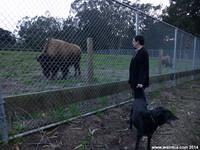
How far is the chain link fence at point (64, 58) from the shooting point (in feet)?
12.1

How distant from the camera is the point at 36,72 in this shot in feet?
13.6

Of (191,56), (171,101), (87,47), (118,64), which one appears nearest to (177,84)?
(191,56)

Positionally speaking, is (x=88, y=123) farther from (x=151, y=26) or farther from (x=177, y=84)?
(x=177, y=84)

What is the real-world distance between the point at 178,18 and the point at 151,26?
711 inches

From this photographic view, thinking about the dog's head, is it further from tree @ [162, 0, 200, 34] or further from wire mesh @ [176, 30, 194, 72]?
tree @ [162, 0, 200, 34]

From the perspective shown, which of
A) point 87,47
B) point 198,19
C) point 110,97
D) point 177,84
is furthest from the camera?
point 198,19

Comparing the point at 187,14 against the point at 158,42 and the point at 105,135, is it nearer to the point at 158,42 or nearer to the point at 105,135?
the point at 158,42

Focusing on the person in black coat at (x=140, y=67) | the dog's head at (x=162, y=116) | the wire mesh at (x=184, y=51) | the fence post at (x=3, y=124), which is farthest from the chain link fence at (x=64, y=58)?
the wire mesh at (x=184, y=51)

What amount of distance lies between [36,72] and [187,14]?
22124mm

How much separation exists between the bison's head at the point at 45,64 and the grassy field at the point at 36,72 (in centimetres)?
8

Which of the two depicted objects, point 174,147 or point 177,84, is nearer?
point 174,147

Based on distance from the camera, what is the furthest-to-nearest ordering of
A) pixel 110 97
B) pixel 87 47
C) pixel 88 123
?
1. pixel 110 97
2. pixel 87 47
3. pixel 88 123

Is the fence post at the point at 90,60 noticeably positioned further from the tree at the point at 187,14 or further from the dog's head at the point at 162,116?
the tree at the point at 187,14

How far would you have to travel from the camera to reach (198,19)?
22938 millimetres
